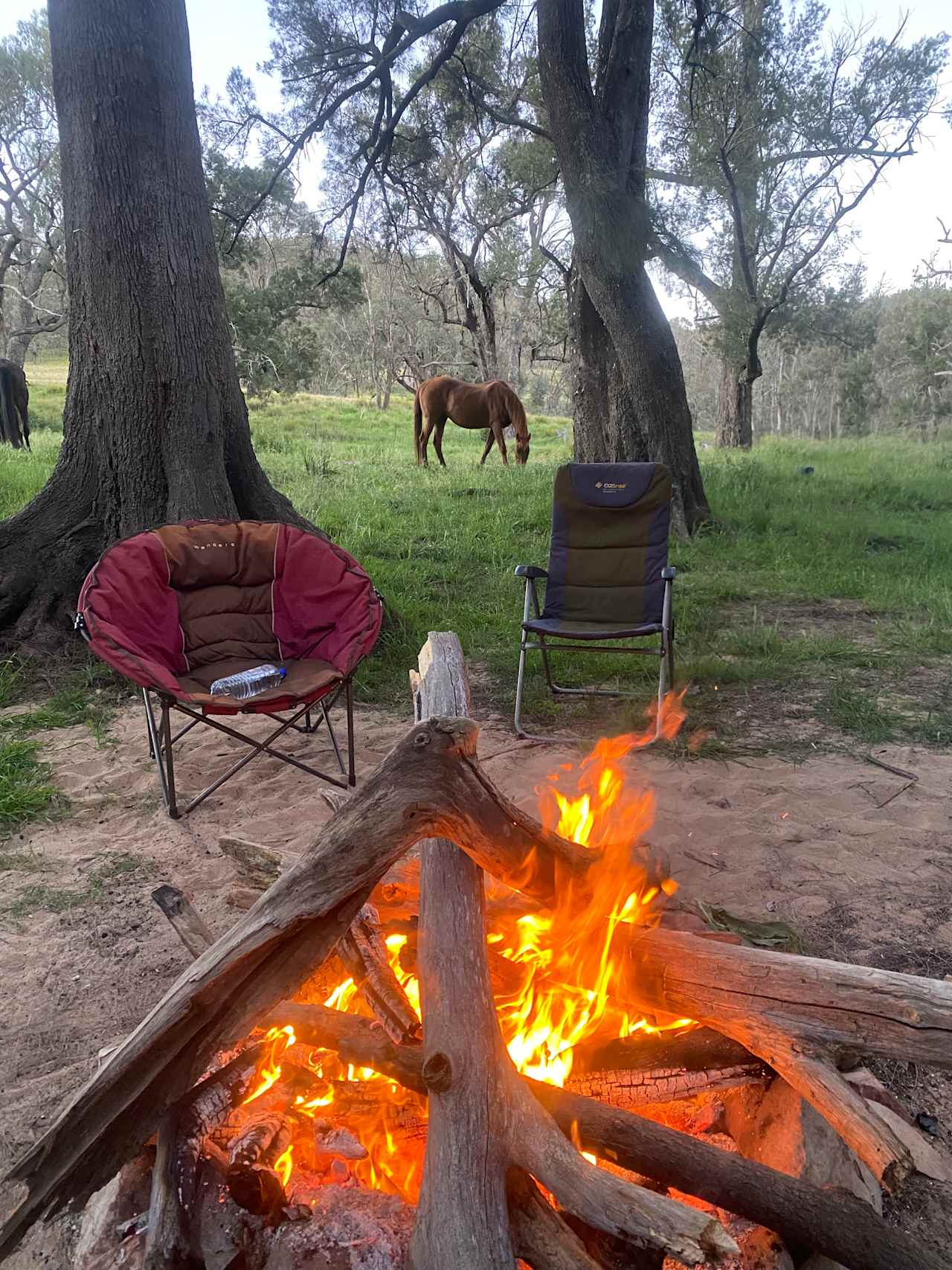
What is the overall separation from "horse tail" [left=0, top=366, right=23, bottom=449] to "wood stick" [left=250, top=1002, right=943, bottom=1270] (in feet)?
41.4

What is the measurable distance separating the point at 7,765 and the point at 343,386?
38097 millimetres

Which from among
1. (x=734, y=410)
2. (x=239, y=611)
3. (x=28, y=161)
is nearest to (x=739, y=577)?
(x=239, y=611)

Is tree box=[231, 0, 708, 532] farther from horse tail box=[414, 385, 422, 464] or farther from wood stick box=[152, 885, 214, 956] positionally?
wood stick box=[152, 885, 214, 956]

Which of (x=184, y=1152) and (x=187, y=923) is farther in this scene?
(x=187, y=923)

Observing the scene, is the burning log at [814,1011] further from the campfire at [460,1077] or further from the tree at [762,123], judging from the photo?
the tree at [762,123]

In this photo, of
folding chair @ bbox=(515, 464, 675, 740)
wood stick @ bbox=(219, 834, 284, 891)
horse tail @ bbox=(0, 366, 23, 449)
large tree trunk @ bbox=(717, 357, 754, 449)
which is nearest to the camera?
wood stick @ bbox=(219, 834, 284, 891)

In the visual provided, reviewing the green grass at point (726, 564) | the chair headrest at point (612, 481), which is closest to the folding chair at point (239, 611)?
the green grass at point (726, 564)

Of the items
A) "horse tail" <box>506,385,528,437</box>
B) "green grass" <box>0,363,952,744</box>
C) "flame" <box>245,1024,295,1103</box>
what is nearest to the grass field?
"green grass" <box>0,363,952,744</box>

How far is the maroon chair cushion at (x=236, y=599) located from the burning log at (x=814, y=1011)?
6.58 feet

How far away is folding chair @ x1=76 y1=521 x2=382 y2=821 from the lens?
3.51m

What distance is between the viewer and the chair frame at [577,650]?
163 inches

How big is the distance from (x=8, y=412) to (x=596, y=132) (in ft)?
29.1

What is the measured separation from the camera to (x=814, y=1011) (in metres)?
1.60

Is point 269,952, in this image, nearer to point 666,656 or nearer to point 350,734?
point 350,734
